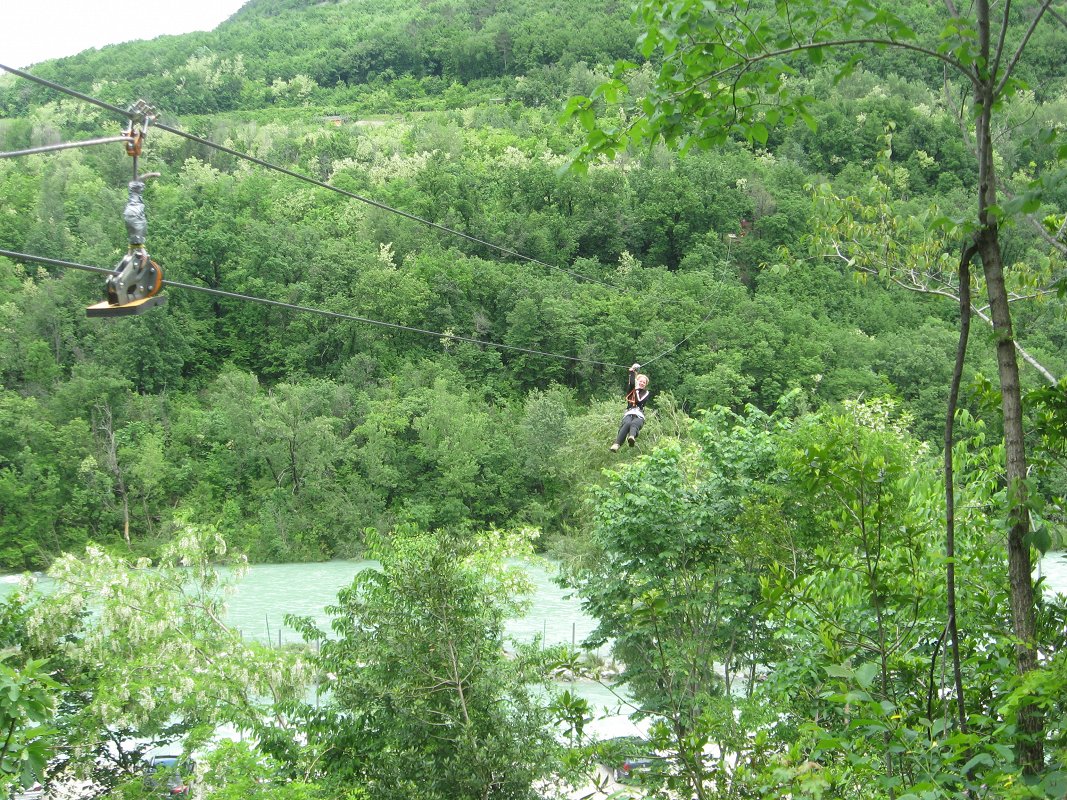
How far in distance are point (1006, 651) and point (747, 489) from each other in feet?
34.0

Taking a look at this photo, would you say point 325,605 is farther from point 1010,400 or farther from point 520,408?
point 520,408

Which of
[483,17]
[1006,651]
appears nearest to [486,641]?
[1006,651]

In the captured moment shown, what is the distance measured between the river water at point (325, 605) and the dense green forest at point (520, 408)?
1894mm

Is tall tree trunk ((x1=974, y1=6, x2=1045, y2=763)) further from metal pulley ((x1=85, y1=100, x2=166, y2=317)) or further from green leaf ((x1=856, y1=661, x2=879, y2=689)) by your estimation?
metal pulley ((x1=85, y1=100, x2=166, y2=317))

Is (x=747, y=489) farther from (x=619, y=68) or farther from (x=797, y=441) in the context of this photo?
(x=619, y=68)

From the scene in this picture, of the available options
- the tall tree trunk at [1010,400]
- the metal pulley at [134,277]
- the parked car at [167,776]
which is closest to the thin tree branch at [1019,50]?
the tall tree trunk at [1010,400]

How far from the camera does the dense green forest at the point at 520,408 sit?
13.5ft

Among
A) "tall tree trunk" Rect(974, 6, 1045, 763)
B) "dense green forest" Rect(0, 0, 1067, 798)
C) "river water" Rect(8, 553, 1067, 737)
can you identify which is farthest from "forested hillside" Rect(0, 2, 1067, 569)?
"tall tree trunk" Rect(974, 6, 1045, 763)

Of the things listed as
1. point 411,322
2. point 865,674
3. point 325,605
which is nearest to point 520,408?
point 411,322

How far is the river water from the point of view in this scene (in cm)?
2364

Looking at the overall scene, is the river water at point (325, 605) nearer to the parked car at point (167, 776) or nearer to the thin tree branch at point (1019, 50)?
the parked car at point (167, 776)

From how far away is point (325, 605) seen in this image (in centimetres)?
2144

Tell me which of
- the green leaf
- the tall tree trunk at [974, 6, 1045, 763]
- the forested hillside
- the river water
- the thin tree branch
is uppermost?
the thin tree branch

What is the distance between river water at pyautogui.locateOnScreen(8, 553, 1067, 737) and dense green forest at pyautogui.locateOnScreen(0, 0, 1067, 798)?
1894 millimetres
